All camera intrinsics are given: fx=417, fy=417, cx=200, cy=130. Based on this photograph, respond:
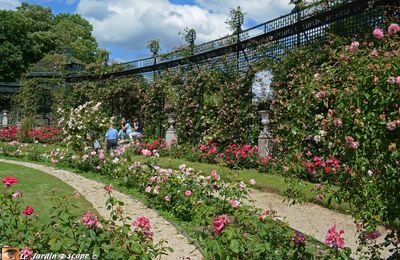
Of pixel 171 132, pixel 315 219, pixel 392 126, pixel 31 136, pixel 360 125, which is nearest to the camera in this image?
pixel 392 126

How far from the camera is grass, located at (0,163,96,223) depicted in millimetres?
5688

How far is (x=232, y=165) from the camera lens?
9586 mm

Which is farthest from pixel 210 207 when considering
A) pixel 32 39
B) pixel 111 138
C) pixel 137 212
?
pixel 32 39

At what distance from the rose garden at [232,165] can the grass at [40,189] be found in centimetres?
4

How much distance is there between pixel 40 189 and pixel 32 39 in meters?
36.4

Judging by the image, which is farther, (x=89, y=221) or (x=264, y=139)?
(x=264, y=139)

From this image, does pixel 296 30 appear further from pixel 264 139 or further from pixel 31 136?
pixel 31 136

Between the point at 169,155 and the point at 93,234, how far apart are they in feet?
30.7

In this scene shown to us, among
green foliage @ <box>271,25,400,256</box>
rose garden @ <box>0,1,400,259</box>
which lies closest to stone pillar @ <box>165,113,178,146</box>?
rose garden @ <box>0,1,400,259</box>

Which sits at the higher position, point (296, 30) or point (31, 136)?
point (296, 30)

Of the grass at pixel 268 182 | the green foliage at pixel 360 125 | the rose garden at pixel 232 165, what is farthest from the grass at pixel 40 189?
the green foliage at pixel 360 125

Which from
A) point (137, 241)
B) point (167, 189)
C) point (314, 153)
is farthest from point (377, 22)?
point (137, 241)

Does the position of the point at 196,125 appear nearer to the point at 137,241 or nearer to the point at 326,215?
the point at 326,215

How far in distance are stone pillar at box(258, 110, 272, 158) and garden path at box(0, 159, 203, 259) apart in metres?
3.90
